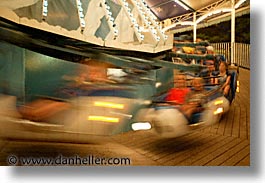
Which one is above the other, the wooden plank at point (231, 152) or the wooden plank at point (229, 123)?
the wooden plank at point (229, 123)

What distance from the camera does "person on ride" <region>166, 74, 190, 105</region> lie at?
1.67 meters

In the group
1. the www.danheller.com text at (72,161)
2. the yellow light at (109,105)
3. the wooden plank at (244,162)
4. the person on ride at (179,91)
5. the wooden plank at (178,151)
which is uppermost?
the person on ride at (179,91)

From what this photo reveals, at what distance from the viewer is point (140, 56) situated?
1682 millimetres

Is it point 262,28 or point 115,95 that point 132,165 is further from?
point 262,28

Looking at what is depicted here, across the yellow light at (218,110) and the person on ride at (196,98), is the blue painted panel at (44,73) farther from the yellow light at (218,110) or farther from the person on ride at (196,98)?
the yellow light at (218,110)

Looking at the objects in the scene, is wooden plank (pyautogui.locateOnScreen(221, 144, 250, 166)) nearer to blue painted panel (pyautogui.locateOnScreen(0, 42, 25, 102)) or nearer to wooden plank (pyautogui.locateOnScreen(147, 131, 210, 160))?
wooden plank (pyautogui.locateOnScreen(147, 131, 210, 160))

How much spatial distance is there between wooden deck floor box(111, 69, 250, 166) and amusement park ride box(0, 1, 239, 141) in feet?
0.13

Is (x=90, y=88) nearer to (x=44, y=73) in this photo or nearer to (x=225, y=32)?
(x=44, y=73)

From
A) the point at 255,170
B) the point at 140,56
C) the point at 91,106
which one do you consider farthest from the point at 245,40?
the point at 91,106

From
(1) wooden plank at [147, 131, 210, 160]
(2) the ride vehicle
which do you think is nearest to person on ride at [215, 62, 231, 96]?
(2) the ride vehicle

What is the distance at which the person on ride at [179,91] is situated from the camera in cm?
167

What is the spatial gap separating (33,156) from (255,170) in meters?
1.15

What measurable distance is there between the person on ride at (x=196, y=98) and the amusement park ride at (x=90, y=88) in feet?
0.08

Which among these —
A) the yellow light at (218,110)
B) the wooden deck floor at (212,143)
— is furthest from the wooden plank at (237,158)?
the yellow light at (218,110)
